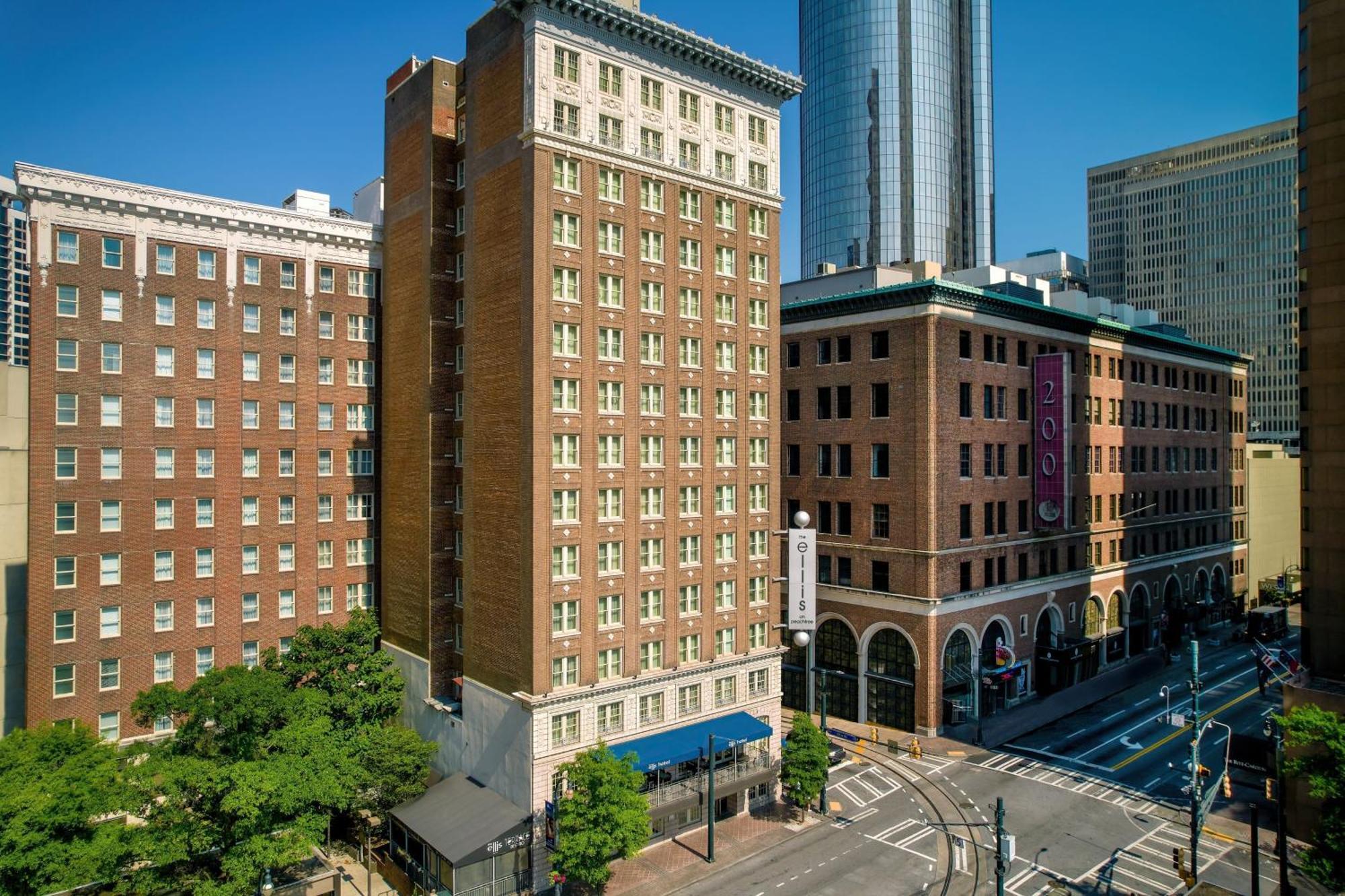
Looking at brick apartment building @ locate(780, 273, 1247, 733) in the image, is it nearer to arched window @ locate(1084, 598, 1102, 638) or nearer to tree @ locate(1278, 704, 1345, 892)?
arched window @ locate(1084, 598, 1102, 638)

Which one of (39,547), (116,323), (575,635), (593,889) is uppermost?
(116,323)

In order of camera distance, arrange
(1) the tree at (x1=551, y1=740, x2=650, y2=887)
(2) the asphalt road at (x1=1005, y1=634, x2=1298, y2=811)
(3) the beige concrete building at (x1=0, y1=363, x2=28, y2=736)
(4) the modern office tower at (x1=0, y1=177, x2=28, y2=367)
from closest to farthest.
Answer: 1. (1) the tree at (x1=551, y1=740, x2=650, y2=887)
2. (3) the beige concrete building at (x1=0, y1=363, x2=28, y2=736)
3. (2) the asphalt road at (x1=1005, y1=634, x2=1298, y2=811)
4. (4) the modern office tower at (x1=0, y1=177, x2=28, y2=367)

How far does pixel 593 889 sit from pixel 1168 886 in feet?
88.1

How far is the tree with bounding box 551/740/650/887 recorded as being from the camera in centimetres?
3781

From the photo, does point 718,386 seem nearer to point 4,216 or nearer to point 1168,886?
point 1168,886

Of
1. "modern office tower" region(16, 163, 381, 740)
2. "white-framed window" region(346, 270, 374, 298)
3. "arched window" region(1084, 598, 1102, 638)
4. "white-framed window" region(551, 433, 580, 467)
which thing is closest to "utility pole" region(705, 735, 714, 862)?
"white-framed window" region(551, 433, 580, 467)

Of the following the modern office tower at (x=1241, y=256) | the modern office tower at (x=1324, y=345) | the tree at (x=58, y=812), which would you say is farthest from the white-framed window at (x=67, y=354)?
the modern office tower at (x=1241, y=256)

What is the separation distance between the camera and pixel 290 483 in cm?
5506

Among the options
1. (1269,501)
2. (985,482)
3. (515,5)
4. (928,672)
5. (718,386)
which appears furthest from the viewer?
(1269,501)

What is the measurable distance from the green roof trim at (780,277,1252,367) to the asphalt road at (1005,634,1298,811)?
29953 mm

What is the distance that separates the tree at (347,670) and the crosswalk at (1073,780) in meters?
37.5

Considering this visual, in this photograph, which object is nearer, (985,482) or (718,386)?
(718,386)

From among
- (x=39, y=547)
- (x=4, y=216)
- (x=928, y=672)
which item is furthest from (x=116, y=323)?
(x=4, y=216)

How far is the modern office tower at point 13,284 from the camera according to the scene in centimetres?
10794
